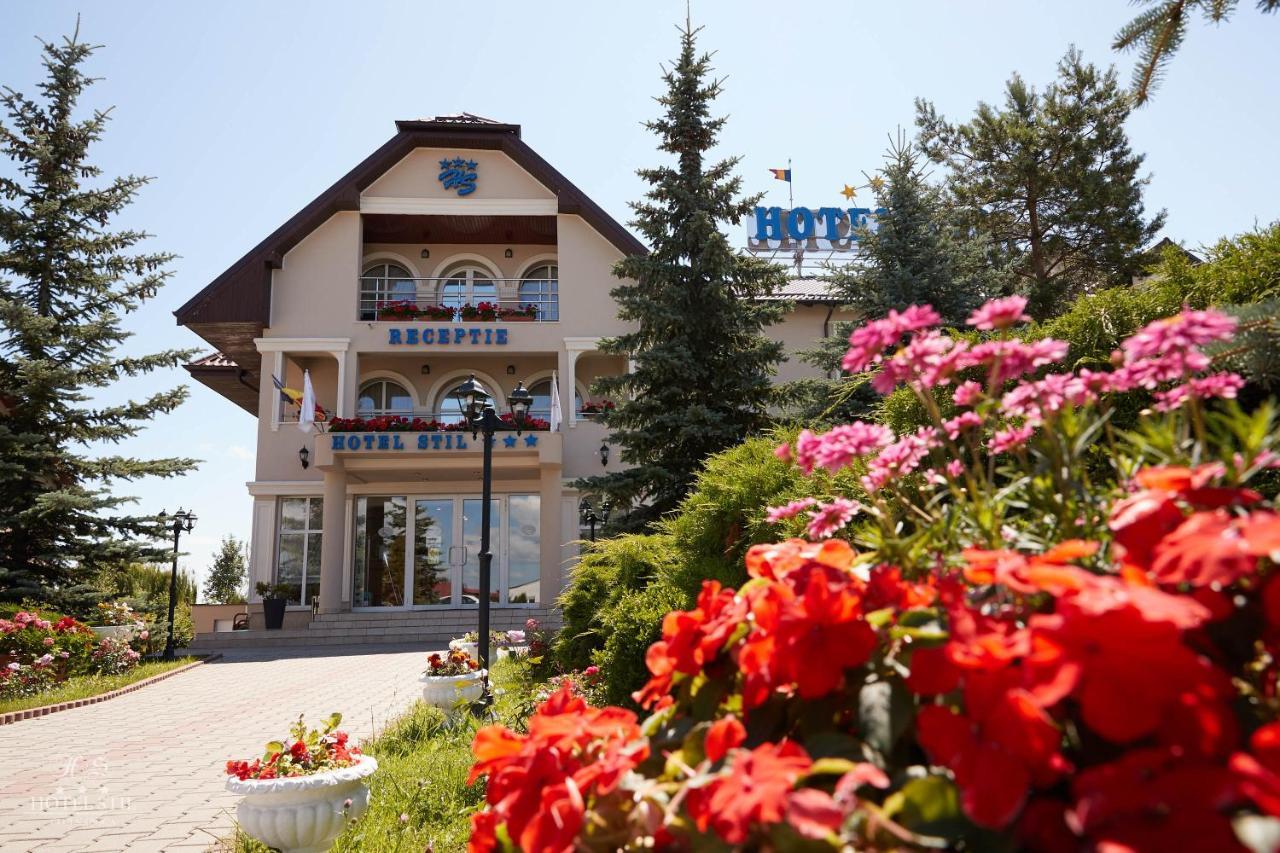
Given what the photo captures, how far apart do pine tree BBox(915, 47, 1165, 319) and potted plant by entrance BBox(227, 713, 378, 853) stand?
618 inches

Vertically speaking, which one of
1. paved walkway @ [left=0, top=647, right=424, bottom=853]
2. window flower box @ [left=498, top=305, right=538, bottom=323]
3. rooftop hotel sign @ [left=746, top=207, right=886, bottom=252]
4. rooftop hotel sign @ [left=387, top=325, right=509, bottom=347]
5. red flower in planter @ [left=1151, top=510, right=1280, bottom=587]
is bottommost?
paved walkway @ [left=0, top=647, right=424, bottom=853]

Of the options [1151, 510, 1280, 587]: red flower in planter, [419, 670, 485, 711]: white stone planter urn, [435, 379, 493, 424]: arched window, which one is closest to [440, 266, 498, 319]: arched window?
[435, 379, 493, 424]: arched window

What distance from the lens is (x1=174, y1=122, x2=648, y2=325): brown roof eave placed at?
2053cm

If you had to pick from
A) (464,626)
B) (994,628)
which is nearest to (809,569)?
(994,628)

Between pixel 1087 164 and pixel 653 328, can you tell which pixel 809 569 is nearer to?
pixel 653 328

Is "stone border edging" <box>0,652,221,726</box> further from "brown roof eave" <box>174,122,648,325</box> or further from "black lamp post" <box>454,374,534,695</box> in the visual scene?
"brown roof eave" <box>174,122,648,325</box>

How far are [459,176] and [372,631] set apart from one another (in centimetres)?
1195

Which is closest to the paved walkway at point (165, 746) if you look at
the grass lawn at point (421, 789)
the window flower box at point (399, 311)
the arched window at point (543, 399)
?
the grass lawn at point (421, 789)

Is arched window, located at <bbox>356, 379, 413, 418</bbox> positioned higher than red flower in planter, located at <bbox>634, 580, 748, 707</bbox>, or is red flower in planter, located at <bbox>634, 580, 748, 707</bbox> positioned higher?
arched window, located at <bbox>356, 379, 413, 418</bbox>

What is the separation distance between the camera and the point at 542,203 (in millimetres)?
21484

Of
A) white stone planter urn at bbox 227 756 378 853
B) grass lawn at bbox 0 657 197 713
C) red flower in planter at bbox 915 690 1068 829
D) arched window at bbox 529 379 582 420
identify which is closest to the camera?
red flower in planter at bbox 915 690 1068 829

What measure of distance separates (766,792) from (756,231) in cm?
2961

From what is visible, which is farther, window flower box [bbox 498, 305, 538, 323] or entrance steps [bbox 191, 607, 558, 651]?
window flower box [bbox 498, 305, 538, 323]

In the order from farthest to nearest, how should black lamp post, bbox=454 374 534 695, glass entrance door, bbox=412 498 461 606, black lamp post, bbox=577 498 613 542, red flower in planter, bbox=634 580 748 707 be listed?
1. glass entrance door, bbox=412 498 461 606
2. black lamp post, bbox=577 498 613 542
3. black lamp post, bbox=454 374 534 695
4. red flower in planter, bbox=634 580 748 707
